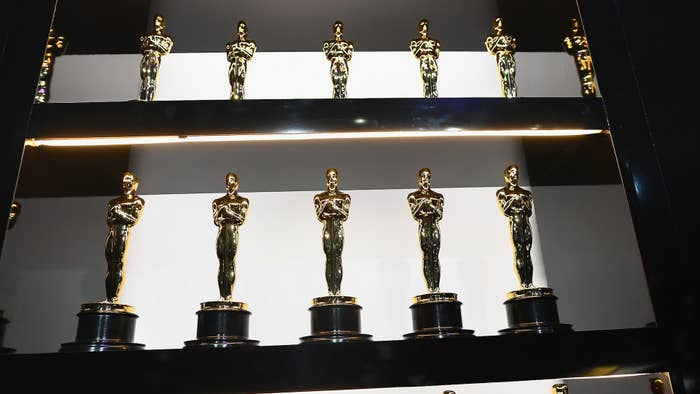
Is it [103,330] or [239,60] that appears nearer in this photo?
[103,330]

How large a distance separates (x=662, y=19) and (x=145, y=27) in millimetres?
973

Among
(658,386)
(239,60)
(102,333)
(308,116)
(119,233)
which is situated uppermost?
(239,60)

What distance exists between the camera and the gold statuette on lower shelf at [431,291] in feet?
2.74

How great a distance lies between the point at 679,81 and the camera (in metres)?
0.81

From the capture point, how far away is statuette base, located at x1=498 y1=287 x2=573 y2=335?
0.84 meters

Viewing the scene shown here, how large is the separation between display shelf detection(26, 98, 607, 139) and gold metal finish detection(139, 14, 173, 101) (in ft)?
0.37

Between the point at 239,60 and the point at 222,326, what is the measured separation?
0.48 m

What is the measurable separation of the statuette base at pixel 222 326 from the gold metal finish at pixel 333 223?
159mm

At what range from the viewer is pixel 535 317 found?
847 mm

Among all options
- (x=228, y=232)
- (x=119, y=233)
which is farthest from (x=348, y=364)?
(x=119, y=233)

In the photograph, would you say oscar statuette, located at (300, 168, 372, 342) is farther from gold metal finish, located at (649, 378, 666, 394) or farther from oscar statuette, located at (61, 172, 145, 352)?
gold metal finish, located at (649, 378, 666, 394)

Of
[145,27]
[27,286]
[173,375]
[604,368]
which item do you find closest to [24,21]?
[145,27]

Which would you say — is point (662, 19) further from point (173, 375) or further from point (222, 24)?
point (173, 375)

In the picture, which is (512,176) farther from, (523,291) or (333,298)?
(333,298)
